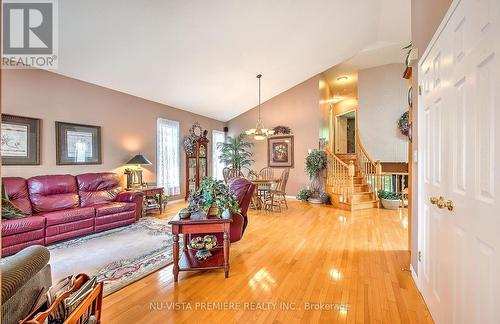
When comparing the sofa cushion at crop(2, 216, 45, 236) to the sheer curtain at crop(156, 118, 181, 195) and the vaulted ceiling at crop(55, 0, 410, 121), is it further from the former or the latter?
the sheer curtain at crop(156, 118, 181, 195)

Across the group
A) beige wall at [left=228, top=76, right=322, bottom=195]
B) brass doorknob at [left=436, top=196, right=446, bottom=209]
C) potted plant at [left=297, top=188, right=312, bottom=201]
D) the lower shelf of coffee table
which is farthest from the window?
brass doorknob at [left=436, top=196, right=446, bottom=209]

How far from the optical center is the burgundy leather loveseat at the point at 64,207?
2.95 meters

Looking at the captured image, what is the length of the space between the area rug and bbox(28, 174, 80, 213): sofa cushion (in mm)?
620

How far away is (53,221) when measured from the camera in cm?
320

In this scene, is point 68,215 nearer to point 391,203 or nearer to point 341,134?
point 391,203

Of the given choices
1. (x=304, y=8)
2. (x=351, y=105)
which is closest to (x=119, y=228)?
(x=304, y=8)

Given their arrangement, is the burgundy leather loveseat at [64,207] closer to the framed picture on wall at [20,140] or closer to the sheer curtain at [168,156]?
the framed picture on wall at [20,140]

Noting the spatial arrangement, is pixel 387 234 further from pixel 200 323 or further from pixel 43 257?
pixel 43 257

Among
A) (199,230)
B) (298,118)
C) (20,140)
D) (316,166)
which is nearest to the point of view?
(199,230)

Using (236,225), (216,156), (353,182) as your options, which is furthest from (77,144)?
(353,182)

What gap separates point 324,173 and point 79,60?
6006mm

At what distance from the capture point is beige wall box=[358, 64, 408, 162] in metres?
6.89

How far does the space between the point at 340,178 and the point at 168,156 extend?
450 cm

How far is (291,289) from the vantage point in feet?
7.25
